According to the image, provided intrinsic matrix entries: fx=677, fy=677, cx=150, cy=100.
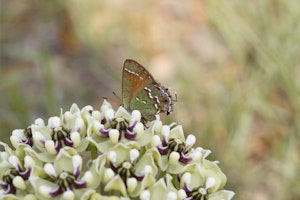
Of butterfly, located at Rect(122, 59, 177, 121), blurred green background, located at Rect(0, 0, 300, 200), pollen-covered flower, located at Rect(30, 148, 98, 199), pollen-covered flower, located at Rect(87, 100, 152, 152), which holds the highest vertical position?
blurred green background, located at Rect(0, 0, 300, 200)

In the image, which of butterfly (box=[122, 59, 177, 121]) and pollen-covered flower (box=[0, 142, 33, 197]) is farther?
butterfly (box=[122, 59, 177, 121])

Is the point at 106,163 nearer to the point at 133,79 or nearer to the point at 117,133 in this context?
the point at 117,133

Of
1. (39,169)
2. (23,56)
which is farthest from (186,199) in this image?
(23,56)

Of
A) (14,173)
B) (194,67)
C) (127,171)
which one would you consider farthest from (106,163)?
(194,67)

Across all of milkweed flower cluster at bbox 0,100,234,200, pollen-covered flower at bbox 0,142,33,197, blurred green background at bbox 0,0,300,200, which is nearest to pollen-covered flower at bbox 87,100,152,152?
milkweed flower cluster at bbox 0,100,234,200

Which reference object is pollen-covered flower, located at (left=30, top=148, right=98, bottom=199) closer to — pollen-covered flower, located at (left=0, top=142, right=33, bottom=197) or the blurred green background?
pollen-covered flower, located at (left=0, top=142, right=33, bottom=197)

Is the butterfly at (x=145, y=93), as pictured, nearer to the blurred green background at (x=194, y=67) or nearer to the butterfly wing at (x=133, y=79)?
the butterfly wing at (x=133, y=79)
